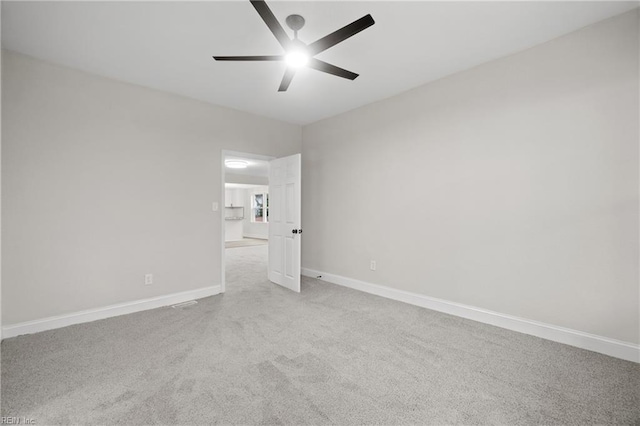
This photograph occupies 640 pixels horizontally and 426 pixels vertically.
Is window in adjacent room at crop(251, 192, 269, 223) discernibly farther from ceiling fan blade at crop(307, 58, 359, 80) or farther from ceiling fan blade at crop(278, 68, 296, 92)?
ceiling fan blade at crop(307, 58, 359, 80)

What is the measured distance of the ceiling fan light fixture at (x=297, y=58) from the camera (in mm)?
2070

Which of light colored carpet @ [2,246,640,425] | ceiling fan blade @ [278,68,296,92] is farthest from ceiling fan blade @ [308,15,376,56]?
light colored carpet @ [2,246,640,425]

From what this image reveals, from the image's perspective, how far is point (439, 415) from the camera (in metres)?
1.62

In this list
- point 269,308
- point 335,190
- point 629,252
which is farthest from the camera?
point 335,190

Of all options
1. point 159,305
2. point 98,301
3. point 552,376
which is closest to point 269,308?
point 159,305

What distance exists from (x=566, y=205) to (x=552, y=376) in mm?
1432

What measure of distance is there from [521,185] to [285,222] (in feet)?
10.00

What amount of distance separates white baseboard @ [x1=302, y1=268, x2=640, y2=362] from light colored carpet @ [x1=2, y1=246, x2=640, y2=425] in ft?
0.30

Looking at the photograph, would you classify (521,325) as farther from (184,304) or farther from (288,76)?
(184,304)

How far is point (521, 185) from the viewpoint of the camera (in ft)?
8.84

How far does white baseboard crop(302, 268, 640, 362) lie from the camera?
2221 mm

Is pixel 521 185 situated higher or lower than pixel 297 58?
lower

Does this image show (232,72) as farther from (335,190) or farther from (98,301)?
(98,301)

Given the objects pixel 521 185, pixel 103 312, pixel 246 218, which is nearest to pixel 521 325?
pixel 521 185
